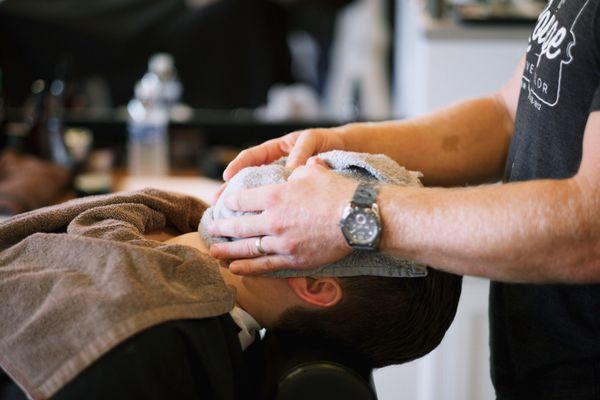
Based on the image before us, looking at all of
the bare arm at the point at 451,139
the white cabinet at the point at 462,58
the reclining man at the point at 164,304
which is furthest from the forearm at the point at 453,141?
the white cabinet at the point at 462,58

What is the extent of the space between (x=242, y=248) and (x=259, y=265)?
0.13 ft

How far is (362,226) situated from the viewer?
104 centimetres

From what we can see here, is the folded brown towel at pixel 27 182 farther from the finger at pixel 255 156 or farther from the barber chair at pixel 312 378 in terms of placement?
the barber chair at pixel 312 378

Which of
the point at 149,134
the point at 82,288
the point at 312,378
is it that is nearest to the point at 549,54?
the point at 312,378

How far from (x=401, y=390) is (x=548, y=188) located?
1773 mm

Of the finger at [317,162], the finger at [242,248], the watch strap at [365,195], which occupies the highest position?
the finger at [317,162]

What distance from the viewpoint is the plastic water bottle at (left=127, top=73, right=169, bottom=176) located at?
10.1 ft

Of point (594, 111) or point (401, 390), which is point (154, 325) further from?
point (401, 390)

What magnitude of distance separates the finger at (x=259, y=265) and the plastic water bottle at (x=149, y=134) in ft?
6.41

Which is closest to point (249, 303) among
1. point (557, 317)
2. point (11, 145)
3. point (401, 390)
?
point (557, 317)

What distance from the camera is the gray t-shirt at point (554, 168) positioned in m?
1.16

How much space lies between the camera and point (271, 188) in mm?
1130

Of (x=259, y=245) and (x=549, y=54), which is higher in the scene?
(x=549, y=54)

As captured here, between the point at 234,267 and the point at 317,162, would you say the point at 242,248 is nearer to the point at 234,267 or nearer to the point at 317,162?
the point at 234,267
